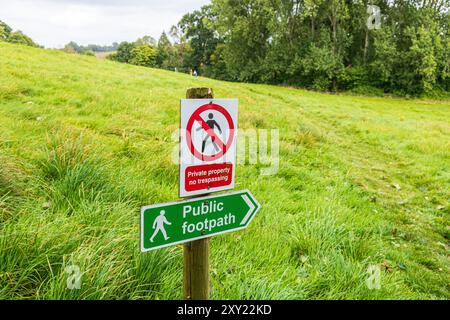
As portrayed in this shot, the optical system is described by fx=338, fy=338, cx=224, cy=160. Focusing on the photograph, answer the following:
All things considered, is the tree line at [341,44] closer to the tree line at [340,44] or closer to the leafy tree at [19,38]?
the tree line at [340,44]

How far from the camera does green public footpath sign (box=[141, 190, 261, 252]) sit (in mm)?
1660

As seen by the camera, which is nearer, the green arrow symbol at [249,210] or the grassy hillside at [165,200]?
the green arrow symbol at [249,210]

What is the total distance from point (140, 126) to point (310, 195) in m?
3.85

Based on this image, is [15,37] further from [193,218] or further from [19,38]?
[193,218]

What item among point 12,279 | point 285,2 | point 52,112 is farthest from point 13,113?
point 285,2

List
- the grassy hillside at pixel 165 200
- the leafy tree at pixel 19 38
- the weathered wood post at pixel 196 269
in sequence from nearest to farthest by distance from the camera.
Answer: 1. the weathered wood post at pixel 196 269
2. the grassy hillside at pixel 165 200
3. the leafy tree at pixel 19 38

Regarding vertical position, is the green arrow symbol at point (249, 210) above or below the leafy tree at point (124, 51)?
below

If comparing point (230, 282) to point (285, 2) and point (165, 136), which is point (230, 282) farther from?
point (285, 2)

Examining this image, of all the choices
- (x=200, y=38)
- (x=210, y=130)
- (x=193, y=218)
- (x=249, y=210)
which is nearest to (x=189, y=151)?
(x=210, y=130)

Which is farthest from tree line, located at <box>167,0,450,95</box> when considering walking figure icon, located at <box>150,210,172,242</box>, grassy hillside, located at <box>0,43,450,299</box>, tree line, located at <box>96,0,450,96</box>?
walking figure icon, located at <box>150,210,172,242</box>

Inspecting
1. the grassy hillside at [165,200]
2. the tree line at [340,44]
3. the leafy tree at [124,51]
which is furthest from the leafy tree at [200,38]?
the grassy hillside at [165,200]

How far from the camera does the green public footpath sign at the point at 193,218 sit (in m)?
1.66

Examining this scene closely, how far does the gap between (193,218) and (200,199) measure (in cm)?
11

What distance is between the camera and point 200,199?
5.86 ft
